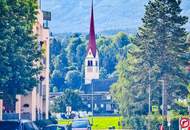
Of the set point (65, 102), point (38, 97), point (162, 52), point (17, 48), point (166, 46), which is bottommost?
point (65, 102)

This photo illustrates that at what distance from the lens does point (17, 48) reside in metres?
64.8

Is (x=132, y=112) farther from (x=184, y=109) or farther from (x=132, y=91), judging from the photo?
(x=184, y=109)

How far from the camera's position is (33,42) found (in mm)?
68875

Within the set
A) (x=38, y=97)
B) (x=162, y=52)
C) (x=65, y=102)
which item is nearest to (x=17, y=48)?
(x=38, y=97)

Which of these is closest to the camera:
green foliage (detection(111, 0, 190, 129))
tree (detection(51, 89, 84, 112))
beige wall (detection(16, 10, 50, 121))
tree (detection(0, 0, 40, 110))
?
tree (detection(0, 0, 40, 110))

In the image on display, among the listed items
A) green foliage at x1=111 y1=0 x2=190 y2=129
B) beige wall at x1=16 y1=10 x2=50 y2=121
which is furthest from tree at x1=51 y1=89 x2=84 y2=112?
beige wall at x1=16 y1=10 x2=50 y2=121

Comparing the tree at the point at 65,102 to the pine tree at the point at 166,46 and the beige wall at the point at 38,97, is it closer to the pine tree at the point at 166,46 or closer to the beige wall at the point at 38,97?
the beige wall at the point at 38,97

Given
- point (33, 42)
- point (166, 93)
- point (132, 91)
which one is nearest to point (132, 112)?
point (132, 91)

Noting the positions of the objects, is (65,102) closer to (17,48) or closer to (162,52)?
(162,52)

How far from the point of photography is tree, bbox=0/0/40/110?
6194 cm

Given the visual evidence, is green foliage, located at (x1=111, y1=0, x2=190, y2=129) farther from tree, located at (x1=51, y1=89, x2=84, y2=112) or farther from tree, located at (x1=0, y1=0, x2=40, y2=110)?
tree, located at (x1=51, y1=89, x2=84, y2=112)

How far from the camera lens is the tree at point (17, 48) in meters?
61.9

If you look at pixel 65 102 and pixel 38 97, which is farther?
pixel 65 102

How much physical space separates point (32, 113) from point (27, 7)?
3157 cm
